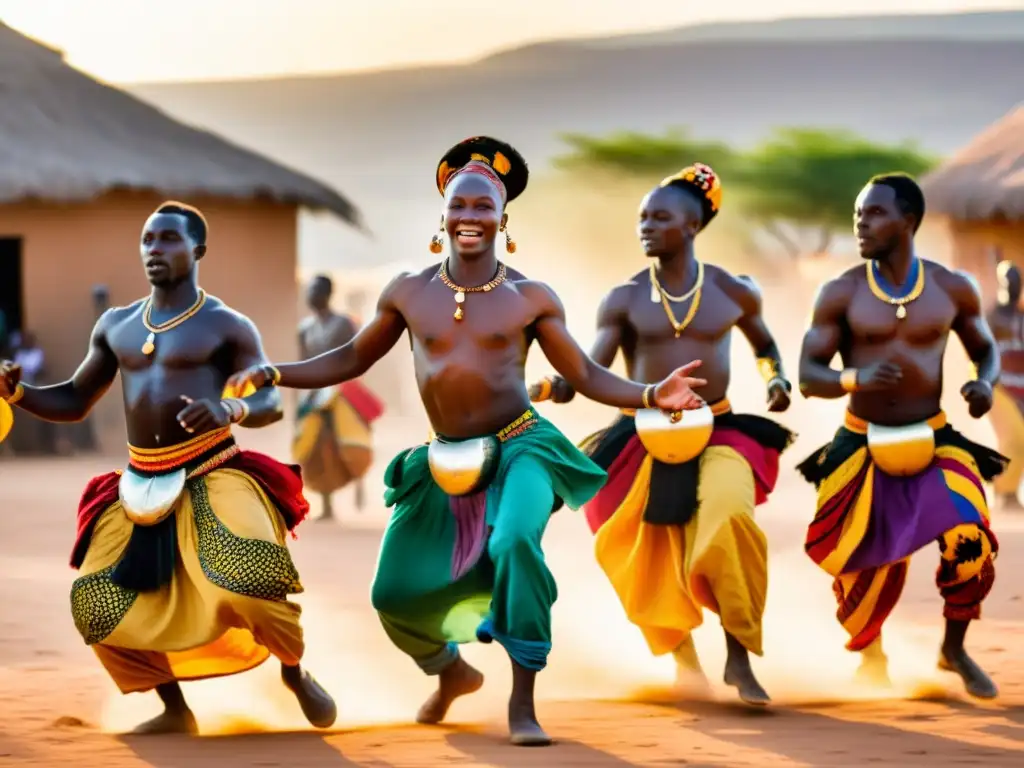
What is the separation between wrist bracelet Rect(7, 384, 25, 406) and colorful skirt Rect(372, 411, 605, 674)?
1426 mm

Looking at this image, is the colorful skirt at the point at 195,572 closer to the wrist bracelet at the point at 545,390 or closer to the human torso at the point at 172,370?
the human torso at the point at 172,370

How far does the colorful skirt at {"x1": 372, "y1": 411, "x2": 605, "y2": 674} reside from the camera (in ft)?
24.0

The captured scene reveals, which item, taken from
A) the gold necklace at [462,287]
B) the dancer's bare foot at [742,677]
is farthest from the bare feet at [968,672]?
the gold necklace at [462,287]

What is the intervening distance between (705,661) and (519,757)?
2969 millimetres

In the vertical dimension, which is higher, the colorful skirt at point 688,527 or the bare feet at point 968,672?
the colorful skirt at point 688,527

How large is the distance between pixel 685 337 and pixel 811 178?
46.3m

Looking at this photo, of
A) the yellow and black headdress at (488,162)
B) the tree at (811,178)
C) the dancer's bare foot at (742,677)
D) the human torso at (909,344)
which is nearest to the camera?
the yellow and black headdress at (488,162)

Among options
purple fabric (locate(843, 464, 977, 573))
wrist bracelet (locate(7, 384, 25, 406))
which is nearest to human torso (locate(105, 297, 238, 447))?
wrist bracelet (locate(7, 384, 25, 406))

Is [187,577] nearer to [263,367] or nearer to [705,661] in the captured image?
[263,367]

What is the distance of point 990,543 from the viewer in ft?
27.7

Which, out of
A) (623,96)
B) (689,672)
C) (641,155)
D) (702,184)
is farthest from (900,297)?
(623,96)

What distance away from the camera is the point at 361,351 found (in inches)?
309

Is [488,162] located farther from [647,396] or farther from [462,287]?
[647,396]

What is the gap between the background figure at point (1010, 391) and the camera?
647 inches
